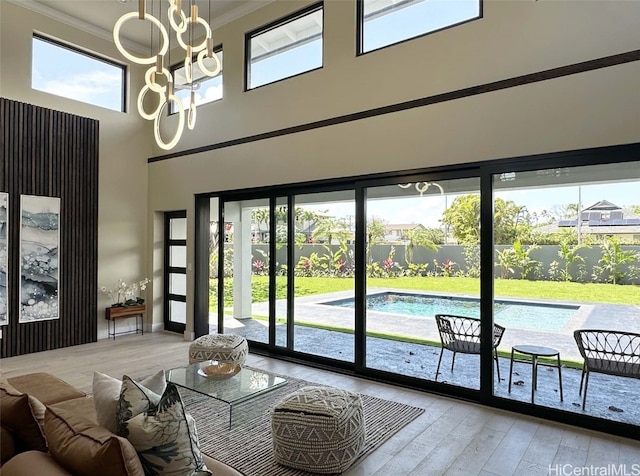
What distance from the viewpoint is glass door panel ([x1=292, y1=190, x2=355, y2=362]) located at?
5184 mm

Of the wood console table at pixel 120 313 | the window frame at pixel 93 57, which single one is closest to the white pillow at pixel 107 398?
the wood console table at pixel 120 313

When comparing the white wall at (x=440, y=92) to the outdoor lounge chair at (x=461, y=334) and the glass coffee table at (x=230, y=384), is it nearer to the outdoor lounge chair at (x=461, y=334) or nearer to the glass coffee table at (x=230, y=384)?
the outdoor lounge chair at (x=461, y=334)

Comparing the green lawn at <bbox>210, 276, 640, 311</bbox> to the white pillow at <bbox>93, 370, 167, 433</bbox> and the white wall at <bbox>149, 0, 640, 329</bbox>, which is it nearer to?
the white wall at <bbox>149, 0, 640, 329</bbox>

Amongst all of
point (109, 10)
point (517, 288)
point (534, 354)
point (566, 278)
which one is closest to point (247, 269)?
point (517, 288)

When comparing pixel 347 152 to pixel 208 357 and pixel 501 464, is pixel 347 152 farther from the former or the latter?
pixel 501 464

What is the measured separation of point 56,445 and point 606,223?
13.7 feet

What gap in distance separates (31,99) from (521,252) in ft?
23.0

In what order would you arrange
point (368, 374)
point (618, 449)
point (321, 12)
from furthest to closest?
point (321, 12) → point (368, 374) → point (618, 449)

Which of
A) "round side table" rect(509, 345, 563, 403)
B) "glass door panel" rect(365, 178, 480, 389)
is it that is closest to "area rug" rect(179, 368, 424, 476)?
"glass door panel" rect(365, 178, 480, 389)

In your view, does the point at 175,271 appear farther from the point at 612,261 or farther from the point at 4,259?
the point at 612,261

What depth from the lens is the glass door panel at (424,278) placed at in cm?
430

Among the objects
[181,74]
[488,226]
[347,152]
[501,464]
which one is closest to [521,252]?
[488,226]

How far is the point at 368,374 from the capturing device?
15.9 ft

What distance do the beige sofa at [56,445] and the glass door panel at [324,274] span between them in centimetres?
340
